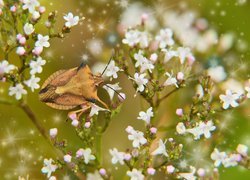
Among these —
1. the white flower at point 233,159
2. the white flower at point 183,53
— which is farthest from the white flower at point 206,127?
the white flower at point 183,53

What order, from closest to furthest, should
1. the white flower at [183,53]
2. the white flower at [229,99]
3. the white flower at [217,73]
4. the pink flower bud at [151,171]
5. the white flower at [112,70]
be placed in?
the pink flower bud at [151,171]
the white flower at [229,99]
the white flower at [112,70]
the white flower at [183,53]
the white flower at [217,73]

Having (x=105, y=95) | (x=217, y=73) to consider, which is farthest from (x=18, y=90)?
(x=217, y=73)

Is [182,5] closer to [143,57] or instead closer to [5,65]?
[143,57]

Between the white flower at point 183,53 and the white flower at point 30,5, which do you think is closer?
the white flower at point 30,5

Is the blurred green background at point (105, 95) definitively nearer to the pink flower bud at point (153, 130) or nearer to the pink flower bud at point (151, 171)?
the pink flower bud at point (153, 130)

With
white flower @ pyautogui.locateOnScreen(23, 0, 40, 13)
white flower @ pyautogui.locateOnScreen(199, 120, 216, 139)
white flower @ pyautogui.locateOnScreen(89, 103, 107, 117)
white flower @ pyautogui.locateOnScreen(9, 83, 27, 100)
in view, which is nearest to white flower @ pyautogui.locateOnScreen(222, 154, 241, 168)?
white flower @ pyautogui.locateOnScreen(199, 120, 216, 139)

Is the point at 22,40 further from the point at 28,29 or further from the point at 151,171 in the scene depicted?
the point at 151,171
